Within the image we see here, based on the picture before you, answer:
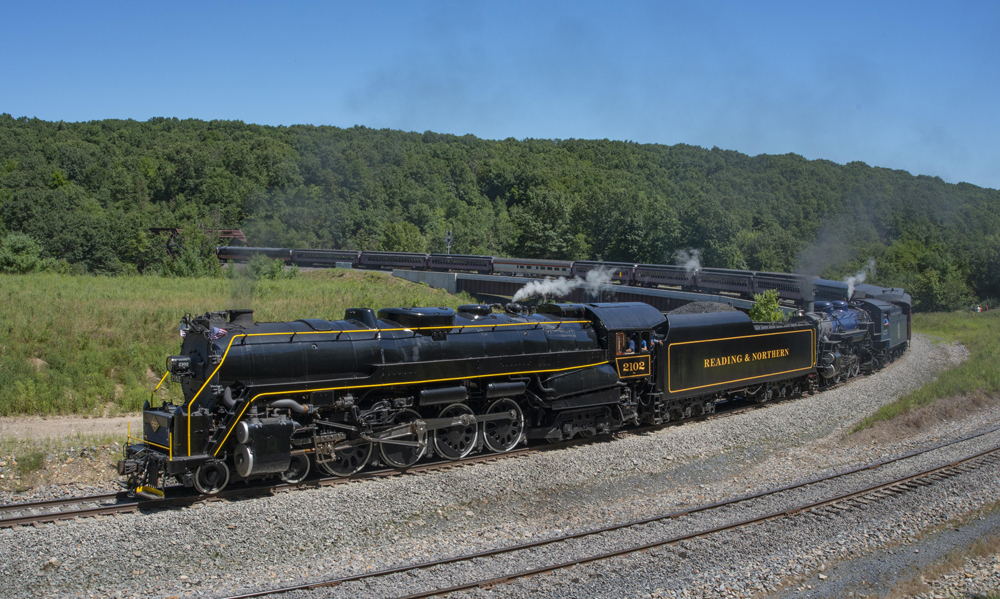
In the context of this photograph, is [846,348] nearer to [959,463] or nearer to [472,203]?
Answer: [959,463]

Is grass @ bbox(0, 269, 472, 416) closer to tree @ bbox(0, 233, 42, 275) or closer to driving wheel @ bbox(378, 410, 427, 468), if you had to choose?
tree @ bbox(0, 233, 42, 275)

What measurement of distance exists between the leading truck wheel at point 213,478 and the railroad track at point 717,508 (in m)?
3.20

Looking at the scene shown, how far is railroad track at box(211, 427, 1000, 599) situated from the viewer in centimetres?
762

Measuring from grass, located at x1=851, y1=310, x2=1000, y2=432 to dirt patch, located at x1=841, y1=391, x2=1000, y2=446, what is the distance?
0.67 ft

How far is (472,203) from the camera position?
10644cm

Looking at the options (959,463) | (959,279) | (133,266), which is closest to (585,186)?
(959,279)

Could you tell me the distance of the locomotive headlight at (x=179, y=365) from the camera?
33.5ft

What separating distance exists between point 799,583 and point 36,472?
12121mm

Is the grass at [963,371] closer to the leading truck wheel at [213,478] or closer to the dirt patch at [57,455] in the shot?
the leading truck wheel at [213,478]

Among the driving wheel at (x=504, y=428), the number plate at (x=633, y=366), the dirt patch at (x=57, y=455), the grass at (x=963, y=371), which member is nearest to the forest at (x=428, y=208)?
the grass at (x=963, y=371)

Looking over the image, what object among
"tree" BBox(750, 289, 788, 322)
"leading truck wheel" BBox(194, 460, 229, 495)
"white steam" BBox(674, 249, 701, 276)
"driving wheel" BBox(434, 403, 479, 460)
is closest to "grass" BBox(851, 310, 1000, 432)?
"tree" BBox(750, 289, 788, 322)

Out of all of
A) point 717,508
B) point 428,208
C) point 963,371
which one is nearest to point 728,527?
point 717,508

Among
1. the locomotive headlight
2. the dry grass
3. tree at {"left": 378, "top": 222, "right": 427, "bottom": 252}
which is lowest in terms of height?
the dry grass

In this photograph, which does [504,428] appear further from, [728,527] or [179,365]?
[179,365]
